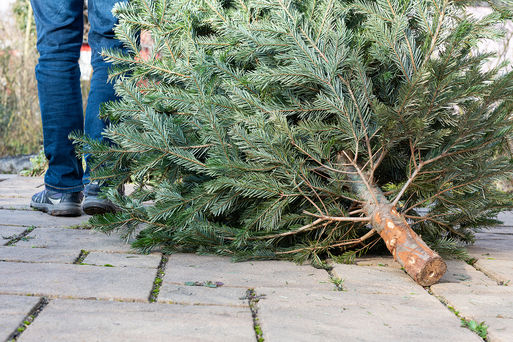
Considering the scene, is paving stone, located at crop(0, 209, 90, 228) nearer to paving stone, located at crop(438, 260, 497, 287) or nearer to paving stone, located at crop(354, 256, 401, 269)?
paving stone, located at crop(354, 256, 401, 269)

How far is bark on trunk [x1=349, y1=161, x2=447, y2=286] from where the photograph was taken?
1.99 metres

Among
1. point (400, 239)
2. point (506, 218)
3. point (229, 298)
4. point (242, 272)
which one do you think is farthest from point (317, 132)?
point (506, 218)

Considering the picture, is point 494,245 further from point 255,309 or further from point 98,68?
point 98,68

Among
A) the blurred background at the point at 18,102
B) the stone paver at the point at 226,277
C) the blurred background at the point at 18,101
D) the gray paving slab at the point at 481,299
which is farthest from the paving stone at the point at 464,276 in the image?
the blurred background at the point at 18,102

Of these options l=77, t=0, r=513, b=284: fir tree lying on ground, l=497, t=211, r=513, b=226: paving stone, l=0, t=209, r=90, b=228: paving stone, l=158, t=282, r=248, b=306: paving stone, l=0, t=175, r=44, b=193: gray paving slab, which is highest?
l=77, t=0, r=513, b=284: fir tree lying on ground

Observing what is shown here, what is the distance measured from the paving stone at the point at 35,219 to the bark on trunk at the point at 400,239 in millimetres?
1656

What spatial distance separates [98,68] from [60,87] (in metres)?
0.27

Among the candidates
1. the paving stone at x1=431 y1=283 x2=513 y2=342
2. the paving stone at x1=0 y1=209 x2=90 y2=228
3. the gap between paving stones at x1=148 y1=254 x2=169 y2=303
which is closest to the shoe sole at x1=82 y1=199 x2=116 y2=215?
the paving stone at x1=0 y1=209 x2=90 y2=228

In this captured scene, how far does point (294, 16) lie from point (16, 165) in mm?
5511

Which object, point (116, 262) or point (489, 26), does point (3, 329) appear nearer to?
point (116, 262)

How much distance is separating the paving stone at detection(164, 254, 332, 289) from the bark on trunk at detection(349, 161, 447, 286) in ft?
1.00

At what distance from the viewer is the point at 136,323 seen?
151cm

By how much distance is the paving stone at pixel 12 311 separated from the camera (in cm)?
143

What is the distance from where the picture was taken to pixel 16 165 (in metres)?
6.66
